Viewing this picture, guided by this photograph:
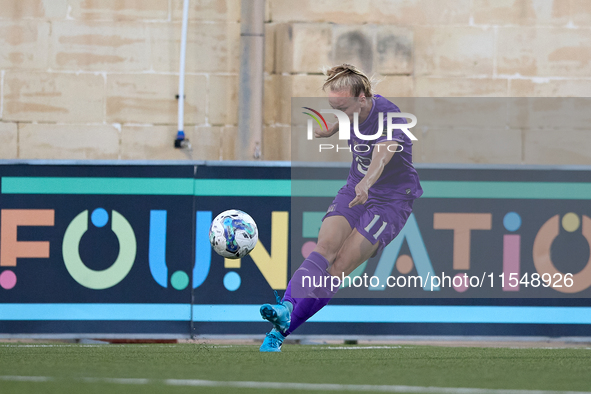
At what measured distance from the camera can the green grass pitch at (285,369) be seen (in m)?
3.43

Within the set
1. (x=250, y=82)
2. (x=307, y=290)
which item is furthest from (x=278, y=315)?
(x=250, y=82)

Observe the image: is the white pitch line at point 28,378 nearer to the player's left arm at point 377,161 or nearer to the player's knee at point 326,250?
the player's knee at point 326,250

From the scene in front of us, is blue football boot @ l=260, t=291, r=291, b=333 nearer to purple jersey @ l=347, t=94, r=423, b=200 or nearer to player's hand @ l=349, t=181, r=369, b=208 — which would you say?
player's hand @ l=349, t=181, r=369, b=208

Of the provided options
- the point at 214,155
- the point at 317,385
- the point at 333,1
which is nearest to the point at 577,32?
the point at 333,1

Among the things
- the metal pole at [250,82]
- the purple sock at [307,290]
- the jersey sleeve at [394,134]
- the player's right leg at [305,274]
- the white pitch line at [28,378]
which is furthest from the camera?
the metal pole at [250,82]

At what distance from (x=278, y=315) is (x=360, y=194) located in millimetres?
955

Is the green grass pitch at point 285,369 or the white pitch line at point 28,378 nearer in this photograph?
the green grass pitch at point 285,369

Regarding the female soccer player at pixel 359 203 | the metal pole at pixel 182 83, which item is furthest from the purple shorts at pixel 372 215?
the metal pole at pixel 182 83

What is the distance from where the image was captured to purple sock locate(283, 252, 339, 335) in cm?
512

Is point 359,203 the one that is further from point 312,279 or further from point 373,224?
point 312,279

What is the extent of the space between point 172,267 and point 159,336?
551mm

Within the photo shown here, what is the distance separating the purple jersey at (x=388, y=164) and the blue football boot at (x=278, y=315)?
108 cm

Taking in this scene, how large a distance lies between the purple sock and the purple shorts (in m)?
0.37

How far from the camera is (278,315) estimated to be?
493 cm
